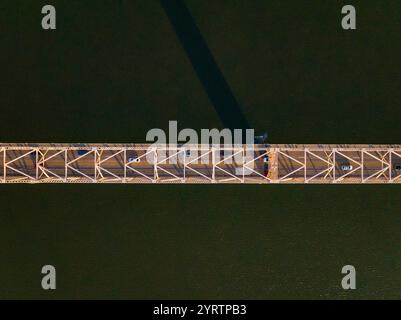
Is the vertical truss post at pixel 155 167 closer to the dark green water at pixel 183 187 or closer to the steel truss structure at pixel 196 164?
the steel truss structure at pixel 196 164

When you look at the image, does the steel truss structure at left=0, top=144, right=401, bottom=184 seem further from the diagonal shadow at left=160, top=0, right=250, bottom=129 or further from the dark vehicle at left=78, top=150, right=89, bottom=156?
the diagonal shadow at left=160, top=0, right=250, bottom=129

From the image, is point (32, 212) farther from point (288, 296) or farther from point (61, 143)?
point (288, 296)

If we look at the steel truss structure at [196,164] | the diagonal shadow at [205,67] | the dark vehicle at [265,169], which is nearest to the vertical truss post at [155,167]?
the steel truss structure at [196,164]

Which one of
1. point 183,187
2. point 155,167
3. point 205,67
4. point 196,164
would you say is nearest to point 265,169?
point 196,164

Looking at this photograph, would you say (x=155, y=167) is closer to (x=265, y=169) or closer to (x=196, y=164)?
(x=196, y=164)

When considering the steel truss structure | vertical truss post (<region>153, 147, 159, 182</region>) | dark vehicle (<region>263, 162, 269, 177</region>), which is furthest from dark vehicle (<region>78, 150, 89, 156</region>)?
dark vehicle (<region>263, 162, 269, 177</region>)

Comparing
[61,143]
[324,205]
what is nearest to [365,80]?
[324,205]
